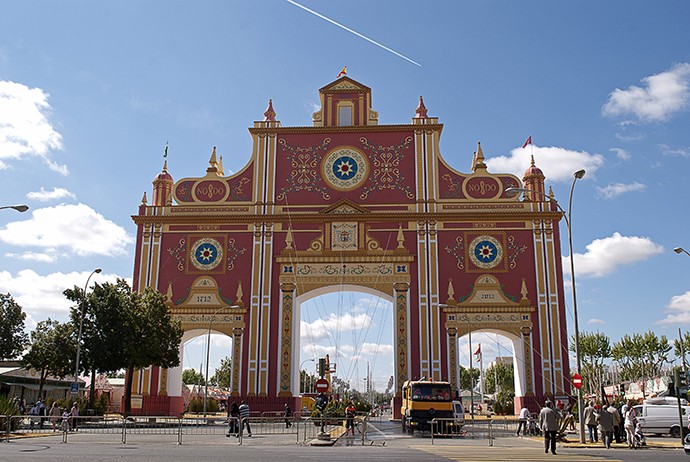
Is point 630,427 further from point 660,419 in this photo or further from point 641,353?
point 641,353

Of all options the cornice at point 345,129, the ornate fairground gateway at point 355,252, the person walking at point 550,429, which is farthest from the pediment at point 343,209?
the person walking at point 550,429

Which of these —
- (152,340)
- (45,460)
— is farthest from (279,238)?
(45,460)

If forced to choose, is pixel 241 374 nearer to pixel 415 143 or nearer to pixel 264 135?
pixel 264 135

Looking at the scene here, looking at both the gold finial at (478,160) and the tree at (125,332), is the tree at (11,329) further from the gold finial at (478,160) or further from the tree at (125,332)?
the gold finial at (478,160)

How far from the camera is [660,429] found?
31969mm

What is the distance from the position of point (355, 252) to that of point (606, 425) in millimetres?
23364

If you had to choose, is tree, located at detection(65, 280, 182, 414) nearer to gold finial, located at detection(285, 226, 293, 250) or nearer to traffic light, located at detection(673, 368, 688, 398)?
gold finial, located at detection(285, 226, 293, 250)

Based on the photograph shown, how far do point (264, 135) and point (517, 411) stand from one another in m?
26.3

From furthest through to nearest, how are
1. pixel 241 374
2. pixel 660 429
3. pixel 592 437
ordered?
pixel 241 374 < pixel 660 429 < pixel 592 437

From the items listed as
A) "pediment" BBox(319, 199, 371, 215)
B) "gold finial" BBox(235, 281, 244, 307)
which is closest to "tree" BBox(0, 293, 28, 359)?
"gold finial" BBox(235, 281, 244, 307)

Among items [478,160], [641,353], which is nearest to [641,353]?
[641,353]

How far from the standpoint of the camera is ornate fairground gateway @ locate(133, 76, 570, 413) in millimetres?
43500

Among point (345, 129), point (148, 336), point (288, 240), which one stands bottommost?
point (148, 336)

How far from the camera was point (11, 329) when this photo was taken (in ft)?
181
